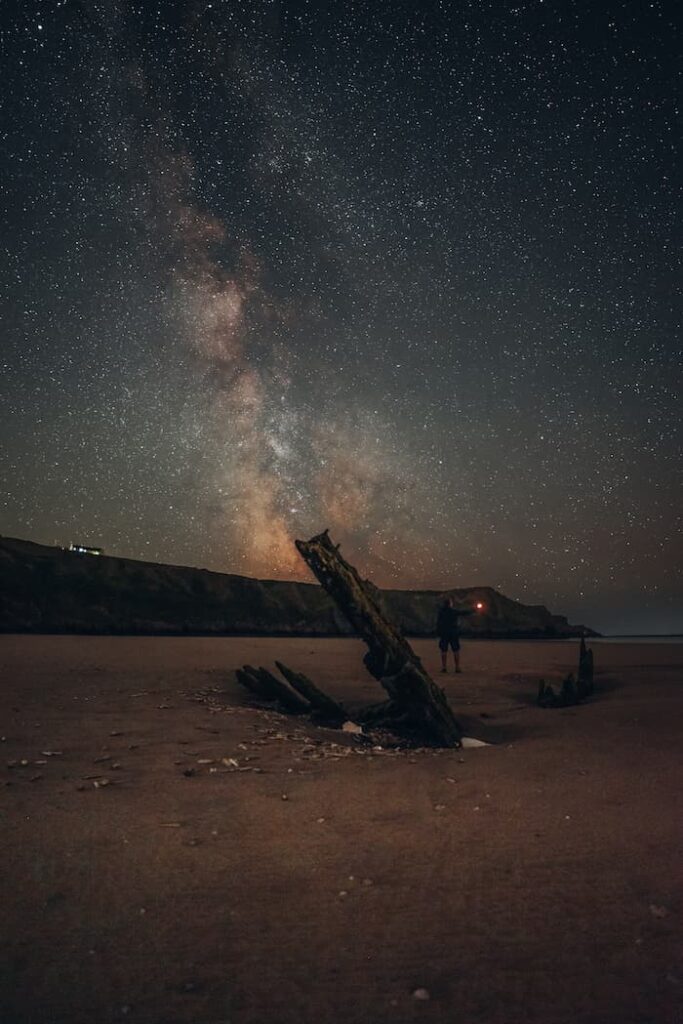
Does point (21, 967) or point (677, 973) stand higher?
point (677, 973)

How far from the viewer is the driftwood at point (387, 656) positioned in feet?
22.7

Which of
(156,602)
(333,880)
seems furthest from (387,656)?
(156,602)

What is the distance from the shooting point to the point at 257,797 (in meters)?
4.54

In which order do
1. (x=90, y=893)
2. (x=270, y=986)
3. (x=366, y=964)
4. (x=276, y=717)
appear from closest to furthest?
(x=270, y=986), (x=366, y=964), (x=90, y=893), (x=276, y=717)

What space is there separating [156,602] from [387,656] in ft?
117

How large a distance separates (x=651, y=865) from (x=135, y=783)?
3.49 meters

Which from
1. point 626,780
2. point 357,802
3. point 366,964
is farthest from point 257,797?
point 626,780

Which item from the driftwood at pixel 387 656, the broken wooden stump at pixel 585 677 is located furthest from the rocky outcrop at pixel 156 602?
the driftwood at pixel 387 656

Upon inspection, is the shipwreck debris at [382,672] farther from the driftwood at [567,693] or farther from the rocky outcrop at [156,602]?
the rocky outcrop at [156,602]

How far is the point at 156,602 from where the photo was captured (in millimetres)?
40656

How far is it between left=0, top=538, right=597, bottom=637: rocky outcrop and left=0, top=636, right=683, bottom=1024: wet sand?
25.8 metres

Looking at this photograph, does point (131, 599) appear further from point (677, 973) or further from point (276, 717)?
point (677, 973)

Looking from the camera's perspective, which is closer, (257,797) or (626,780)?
(257,797)

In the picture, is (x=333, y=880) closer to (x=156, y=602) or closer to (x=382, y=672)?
(x=382, y=672)
